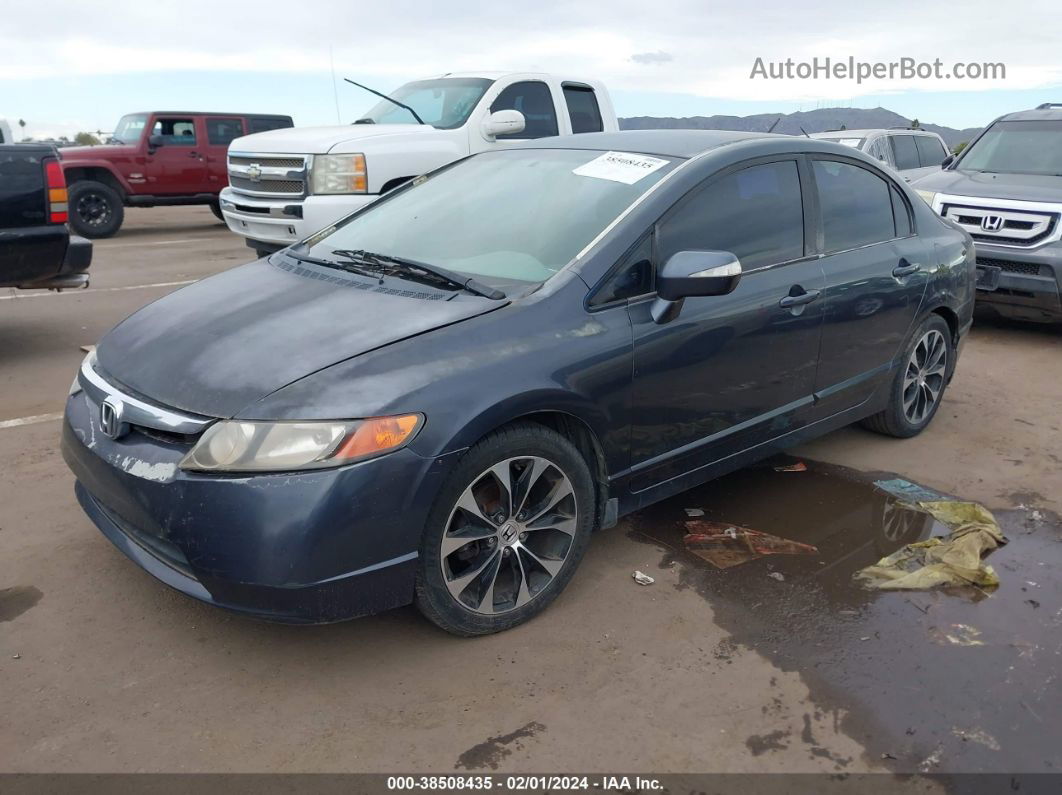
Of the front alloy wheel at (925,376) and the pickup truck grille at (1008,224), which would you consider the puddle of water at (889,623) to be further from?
the pickup truck grille at (1008,224)

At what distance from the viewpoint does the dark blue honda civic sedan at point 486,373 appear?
2639mm

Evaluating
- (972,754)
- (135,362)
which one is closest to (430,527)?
(135,362)

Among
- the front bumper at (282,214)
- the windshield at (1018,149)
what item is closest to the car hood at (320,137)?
the front bumper at (282,214)

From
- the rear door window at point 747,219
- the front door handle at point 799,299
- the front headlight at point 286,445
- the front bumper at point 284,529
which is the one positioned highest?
the rear door window at point 747,219

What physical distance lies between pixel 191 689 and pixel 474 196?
2.24m

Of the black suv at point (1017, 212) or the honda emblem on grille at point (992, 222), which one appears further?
the honda emblem on grille at point (992, 222)

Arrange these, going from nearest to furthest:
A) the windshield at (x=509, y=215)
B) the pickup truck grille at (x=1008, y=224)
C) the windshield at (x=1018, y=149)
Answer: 1. the windshield at (x=509, y=215)
2. the pickup truck grille at (x=1008, y=224)
3. the windshield at (x=1018, y=149)

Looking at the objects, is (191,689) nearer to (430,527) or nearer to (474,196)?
(430,527)

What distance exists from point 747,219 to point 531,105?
234 inches

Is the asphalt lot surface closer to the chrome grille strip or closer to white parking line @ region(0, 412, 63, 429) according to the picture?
the chrome grille strip

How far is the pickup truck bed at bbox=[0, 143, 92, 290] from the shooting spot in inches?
231

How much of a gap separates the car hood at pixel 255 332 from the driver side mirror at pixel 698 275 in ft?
1.98

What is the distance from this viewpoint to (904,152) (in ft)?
43.2

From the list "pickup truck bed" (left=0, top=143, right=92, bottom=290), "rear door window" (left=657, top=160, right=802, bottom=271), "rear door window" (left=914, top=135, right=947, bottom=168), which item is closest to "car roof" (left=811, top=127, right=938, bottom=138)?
"rear door window" (left=914, top=135, right=947, bottom=168)
